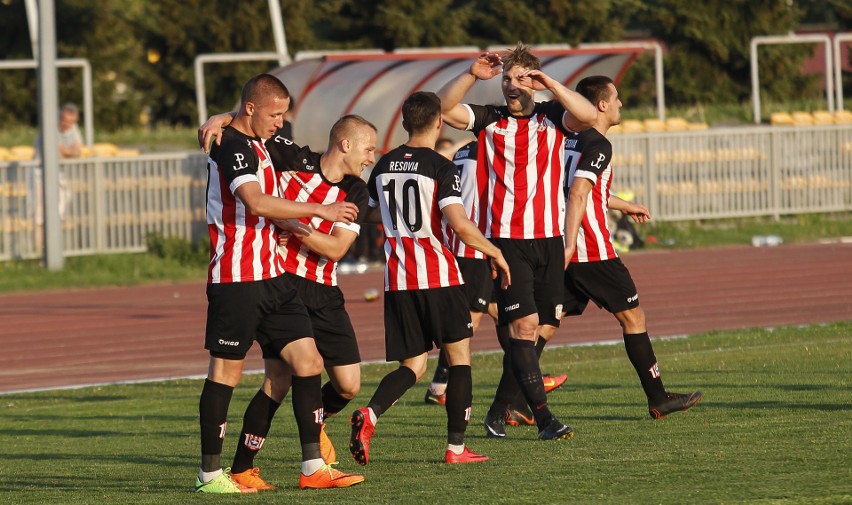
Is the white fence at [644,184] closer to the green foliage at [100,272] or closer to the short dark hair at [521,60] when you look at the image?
the green foliage at [100,272]

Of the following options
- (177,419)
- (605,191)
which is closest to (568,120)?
(605,191)

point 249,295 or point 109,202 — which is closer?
point 249,295

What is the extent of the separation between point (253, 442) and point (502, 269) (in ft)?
5.34

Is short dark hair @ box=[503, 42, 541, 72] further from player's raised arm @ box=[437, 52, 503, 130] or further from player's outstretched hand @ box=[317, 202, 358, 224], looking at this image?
player's outstretched hand @ box=[317, 202, 358, 224]

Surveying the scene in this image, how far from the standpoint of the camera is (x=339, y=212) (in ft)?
22.5

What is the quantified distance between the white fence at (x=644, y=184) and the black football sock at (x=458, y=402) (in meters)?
15.1

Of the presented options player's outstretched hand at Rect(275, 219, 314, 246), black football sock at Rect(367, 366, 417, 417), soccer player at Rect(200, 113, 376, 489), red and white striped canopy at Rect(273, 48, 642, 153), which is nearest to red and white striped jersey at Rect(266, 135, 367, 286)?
soccer player at Rect(200, 113, 376, 489)

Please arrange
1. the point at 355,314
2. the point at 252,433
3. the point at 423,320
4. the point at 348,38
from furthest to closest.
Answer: the point at 348,38 < the point at 355,314 < the point at 423,320 < the point at 252,433

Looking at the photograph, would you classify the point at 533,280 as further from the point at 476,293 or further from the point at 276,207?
the point at 276,207

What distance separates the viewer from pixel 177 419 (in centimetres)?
1044

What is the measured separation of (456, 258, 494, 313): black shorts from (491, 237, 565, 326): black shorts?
3.64ft

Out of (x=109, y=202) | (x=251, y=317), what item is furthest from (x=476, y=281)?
(x=109, y=202)

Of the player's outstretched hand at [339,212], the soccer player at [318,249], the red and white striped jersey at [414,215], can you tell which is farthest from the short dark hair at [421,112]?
the player's outstretched hand at [339,212]

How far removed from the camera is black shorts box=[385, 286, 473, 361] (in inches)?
305
